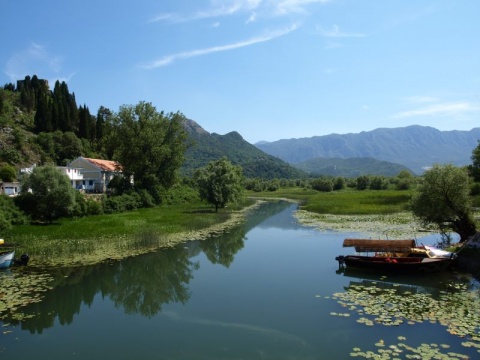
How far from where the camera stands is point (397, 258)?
2391cm

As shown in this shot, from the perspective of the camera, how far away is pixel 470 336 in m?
14.1

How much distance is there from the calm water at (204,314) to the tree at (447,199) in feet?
28.7

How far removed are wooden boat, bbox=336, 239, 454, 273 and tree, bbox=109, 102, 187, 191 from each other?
143 ft

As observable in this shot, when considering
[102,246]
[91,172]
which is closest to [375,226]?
[102,246]

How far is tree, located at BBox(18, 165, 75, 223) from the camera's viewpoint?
132ft

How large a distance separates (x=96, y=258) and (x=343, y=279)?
1817 cm

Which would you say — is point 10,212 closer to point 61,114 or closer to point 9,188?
point 9,188

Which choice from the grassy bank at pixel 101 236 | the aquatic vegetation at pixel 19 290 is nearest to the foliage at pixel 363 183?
the grassy bank at pixel 101 236

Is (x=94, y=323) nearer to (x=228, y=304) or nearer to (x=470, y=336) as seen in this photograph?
(x=228, y=304)

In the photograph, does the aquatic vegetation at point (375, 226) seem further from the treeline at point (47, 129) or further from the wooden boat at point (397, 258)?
the treeline at point (47, 129)

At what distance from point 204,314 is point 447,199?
2219 centimetres

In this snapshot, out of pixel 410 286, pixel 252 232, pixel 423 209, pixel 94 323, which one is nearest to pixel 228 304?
pixel 94 323

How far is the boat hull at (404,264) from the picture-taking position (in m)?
23.0

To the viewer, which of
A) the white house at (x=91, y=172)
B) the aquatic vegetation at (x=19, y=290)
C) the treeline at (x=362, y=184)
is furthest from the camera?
the treeline at (x=362, y=184)
